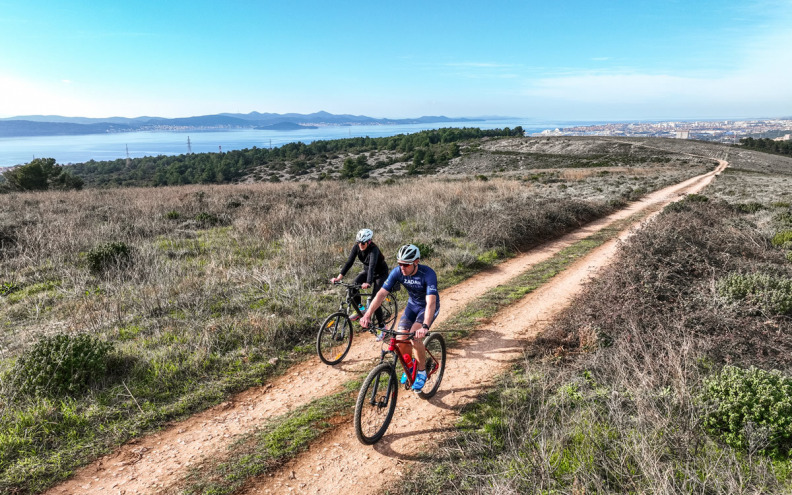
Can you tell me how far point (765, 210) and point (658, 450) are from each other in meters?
22.8

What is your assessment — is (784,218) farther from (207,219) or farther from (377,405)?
(207,219)

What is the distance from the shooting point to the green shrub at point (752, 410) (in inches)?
166

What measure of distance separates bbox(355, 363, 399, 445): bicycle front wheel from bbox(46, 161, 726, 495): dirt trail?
0.61 feet

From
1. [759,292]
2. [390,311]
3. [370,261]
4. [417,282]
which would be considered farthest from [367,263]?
[759,292]

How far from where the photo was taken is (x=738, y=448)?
4.29 metres

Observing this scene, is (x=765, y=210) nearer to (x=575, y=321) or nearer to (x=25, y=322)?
(x=575, y=321)

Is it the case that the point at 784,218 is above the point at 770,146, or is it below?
below

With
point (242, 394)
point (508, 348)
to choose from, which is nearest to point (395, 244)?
point (508, 348)

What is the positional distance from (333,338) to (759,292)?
8.05m

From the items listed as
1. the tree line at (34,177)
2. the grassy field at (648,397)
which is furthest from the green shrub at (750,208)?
the tree line at (34,177)

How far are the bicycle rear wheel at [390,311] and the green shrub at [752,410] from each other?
552cm

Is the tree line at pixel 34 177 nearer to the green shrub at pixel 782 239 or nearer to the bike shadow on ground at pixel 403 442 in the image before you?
the bike shadow on ground at pixel 403 442

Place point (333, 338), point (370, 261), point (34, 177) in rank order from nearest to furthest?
point (333, 338), point (370, 261), point (34, 177)

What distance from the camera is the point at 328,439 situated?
17.0 ft
